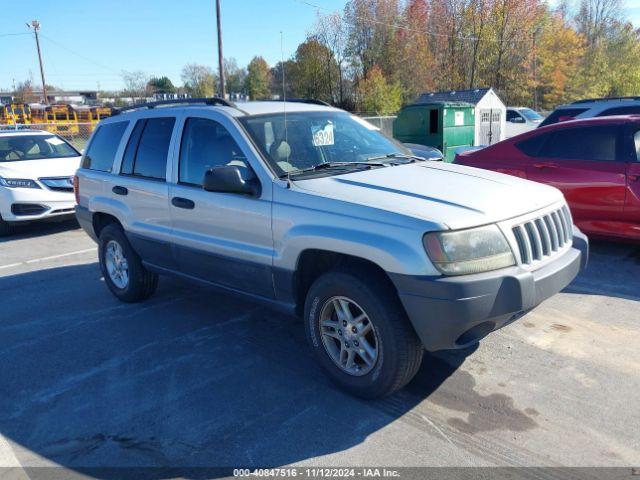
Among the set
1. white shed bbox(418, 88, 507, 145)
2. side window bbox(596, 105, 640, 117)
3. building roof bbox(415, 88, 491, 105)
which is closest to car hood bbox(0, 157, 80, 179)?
side window bbox(596, 105, 640, 117)

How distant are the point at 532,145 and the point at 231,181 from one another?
178 inches

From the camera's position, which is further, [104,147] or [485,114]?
[485,114]

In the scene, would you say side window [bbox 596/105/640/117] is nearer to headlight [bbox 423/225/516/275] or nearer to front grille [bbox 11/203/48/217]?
headlight [bbox 423/225/516/275]

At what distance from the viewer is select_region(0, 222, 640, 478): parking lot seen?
2971 mm

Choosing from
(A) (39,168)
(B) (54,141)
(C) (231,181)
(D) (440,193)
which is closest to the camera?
(D) (440,193)

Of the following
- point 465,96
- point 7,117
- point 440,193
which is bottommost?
point 440,193

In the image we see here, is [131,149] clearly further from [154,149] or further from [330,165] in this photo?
[330,165]

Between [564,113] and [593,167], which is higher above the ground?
[564,113]

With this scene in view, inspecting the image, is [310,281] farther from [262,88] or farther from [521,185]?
[262,88]

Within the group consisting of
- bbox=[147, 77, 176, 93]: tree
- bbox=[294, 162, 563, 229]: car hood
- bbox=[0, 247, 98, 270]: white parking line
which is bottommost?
bbox=[0, 247, 98, 270]: white parking line

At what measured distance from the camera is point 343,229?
3.29 metres

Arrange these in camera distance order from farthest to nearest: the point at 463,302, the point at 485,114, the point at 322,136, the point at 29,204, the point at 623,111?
the point at 485,114 < the point at 623,111 < the point at 29,204 < the point at 322,136 < the point at 463,302

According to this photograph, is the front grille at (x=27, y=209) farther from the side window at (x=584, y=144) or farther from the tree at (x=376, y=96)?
the tree at (x=376, y=96)

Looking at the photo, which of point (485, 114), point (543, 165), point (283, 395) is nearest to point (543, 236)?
point (283, 395)
